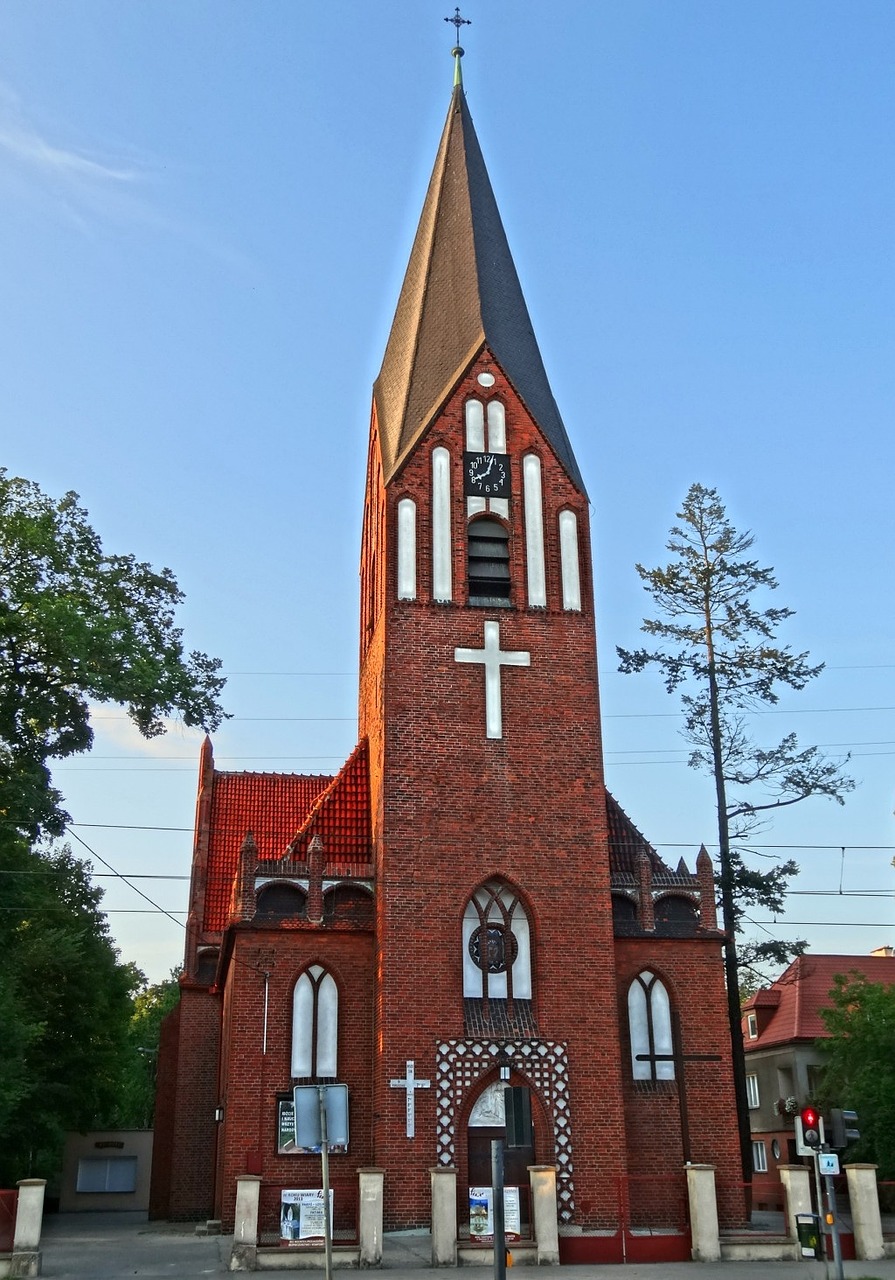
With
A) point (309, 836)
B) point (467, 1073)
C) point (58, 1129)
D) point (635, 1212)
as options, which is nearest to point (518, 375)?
point (309, 836)

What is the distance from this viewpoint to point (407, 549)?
25.2 meters

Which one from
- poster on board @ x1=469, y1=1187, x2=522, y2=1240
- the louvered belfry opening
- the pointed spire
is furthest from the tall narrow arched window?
the pointed spire

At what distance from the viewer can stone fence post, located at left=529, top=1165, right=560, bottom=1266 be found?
61.4 feet

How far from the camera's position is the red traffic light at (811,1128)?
1669 cm

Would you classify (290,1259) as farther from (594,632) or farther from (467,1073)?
(594,632)

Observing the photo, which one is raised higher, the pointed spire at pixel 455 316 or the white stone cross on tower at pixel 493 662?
the pointed spire at pixel 455 316

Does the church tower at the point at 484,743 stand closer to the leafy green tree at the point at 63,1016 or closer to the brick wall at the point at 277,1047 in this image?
the brick wall at the point at 277,1047

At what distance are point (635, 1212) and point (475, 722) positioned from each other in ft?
28.6

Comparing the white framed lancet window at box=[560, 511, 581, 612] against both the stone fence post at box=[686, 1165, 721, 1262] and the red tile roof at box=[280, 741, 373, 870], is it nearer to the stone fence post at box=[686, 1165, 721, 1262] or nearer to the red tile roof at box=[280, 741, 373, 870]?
the red tile roof at box=[280, 741, 373, 870]

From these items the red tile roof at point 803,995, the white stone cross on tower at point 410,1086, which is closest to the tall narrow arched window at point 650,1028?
the white stone cross on tower at point 410,1086

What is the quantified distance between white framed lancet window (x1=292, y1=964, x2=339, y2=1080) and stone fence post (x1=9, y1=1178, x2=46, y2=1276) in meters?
5.01

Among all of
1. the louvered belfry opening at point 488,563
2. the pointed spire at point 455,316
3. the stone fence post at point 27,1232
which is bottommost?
the stone fence post at point 27,1232

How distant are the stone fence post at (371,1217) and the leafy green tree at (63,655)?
9.49 metres

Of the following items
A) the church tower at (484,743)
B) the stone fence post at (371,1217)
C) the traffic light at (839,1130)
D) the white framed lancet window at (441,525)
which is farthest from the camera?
the white framed lancet window at (441,525)
